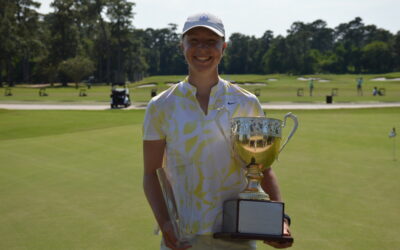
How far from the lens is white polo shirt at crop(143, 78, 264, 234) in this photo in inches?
95.8

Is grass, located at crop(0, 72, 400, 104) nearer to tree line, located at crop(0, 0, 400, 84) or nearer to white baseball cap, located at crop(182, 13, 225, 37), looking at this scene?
tree line, located at crop(0, 0, 400, 84)

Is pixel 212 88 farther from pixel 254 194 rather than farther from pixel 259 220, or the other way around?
pixel 259 220

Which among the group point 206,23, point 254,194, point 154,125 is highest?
point 206,23

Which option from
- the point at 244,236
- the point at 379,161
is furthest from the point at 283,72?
the point at 244,236

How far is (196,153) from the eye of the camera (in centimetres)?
243

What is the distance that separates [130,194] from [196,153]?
4.18 meters

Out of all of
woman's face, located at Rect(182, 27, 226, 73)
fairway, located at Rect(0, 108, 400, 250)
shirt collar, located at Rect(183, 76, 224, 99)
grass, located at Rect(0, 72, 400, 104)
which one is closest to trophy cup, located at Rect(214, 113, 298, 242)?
shirt collar, located at Rect(183, 76, 224, 99)

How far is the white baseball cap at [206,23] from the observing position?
246cm

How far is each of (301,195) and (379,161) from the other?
3302 mm

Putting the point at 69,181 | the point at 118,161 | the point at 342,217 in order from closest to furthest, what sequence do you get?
1. the point at 342,217
2. the point at 69,181
3. the point at 118,161

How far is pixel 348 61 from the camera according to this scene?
366ft

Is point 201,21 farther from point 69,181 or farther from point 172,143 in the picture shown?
point 69,181

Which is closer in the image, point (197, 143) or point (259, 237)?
point (259, 237)

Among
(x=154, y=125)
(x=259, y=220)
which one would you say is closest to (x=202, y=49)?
(x=154, y=125)
